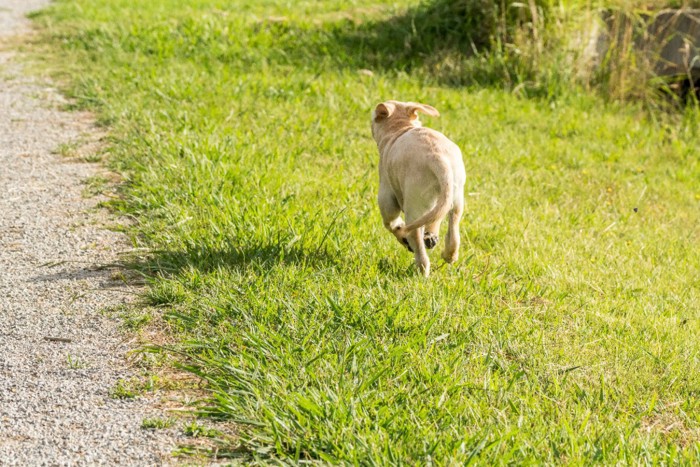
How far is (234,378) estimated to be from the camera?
3.80 metres

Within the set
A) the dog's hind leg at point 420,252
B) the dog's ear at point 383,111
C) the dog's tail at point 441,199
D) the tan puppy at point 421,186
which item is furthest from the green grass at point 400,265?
the dog's ear at point 383,111

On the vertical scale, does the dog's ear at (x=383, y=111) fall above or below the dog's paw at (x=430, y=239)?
above

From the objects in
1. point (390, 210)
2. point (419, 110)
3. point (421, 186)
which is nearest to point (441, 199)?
point (421, 186)

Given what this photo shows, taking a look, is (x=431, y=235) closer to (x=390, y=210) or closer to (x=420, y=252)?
(x=420, y=252)

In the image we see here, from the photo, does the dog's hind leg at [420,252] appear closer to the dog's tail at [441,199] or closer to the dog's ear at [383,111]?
the dog's tail at [441,199]

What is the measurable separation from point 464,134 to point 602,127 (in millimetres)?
1671

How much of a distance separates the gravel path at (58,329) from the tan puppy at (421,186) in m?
1.52

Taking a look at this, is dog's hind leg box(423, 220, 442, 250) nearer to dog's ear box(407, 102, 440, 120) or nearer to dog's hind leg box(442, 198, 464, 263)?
dog's hind leg box(442, 198, 464, 263)

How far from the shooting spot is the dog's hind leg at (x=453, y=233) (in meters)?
4.90

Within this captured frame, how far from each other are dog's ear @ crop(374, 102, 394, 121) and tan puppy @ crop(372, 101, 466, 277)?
2cm

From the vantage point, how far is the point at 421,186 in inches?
186

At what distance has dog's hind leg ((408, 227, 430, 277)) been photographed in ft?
16.1

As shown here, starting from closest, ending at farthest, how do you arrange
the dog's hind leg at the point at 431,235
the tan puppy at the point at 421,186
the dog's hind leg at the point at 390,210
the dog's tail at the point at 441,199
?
the dog's tail at the point at 441,199 → the tan puppy at the point at 421,186 → the dog's hind leg at the point at 431,235 → the dog's hind leg at the point at 390,210

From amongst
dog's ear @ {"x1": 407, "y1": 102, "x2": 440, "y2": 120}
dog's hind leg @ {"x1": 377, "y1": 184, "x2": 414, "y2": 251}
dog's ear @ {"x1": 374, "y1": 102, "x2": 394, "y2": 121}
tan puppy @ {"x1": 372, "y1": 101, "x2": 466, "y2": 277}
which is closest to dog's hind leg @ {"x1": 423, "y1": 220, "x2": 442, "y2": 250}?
tan puppy @ {"x1": 372, "y1": 101, "x2": 466, "y2": 277}
